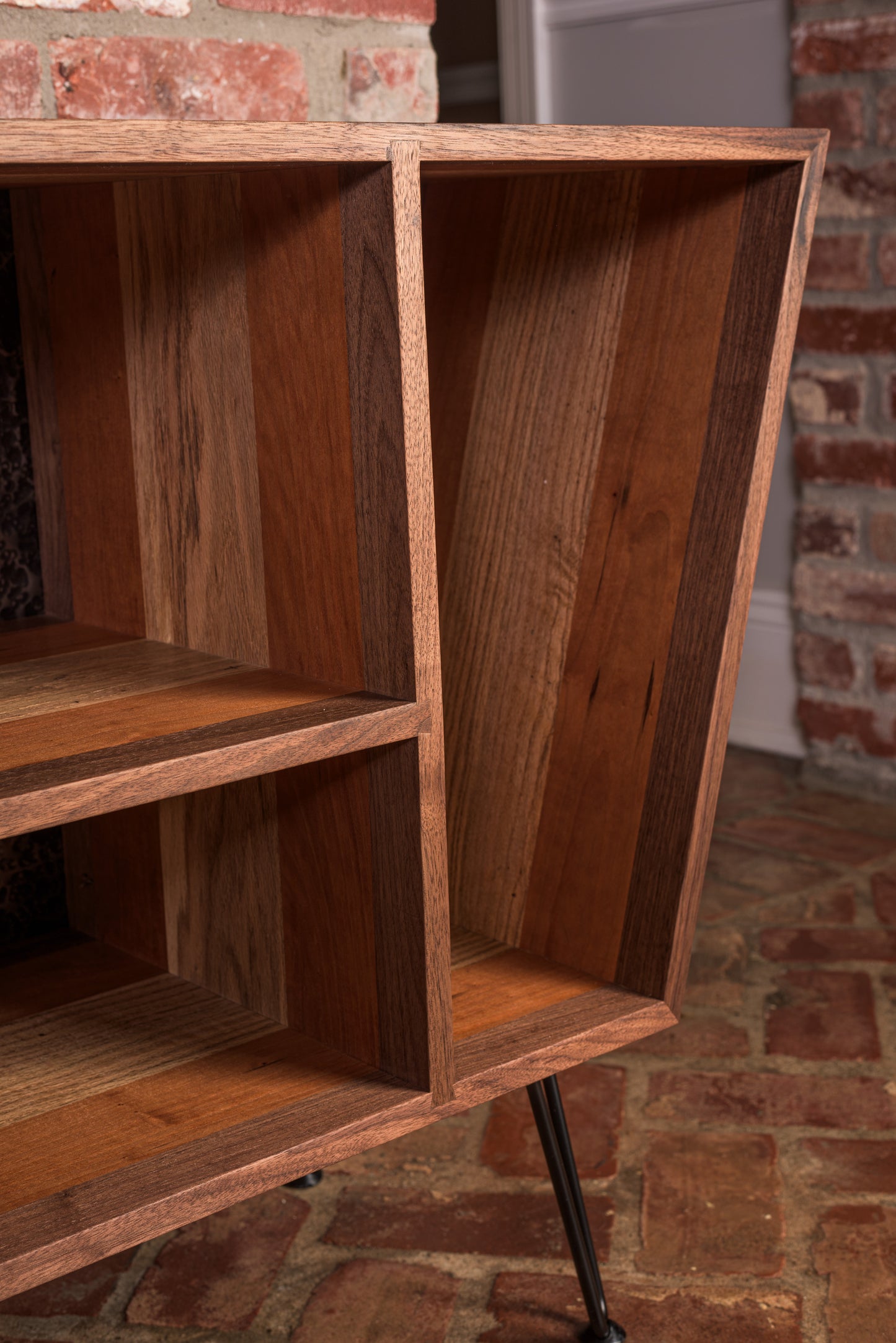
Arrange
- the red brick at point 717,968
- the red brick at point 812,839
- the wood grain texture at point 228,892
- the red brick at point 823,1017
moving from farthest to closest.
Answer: the red brick at point 812,839
the red brick at point 717,968
the red brick at point 823,1017
the wood grain texture at point 228,892

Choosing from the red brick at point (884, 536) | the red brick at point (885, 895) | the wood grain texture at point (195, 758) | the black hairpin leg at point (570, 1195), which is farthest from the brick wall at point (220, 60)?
the red brick at point (884, 536)

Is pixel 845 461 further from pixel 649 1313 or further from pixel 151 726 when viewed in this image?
pixel 151 726

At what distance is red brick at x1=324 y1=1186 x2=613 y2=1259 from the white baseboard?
145 centimetres

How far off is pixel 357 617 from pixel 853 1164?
1019 millimetres

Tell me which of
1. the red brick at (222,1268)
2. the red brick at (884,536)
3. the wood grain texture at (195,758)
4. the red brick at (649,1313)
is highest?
the wood grain texture at (195,758)

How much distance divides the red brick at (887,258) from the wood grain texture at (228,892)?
1850 millimetres

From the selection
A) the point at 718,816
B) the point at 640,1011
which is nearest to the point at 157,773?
the point at 640,1011

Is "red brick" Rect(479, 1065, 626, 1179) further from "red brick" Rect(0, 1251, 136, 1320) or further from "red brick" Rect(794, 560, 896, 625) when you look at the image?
"red brick" Rect(794, 560, 896, 625)

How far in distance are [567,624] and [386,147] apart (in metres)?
0.47

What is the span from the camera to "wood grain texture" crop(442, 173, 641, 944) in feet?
3.90

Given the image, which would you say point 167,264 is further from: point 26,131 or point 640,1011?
point 640,1011

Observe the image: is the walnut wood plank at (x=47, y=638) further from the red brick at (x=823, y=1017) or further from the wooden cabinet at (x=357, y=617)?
the red brick at (x=823, y=1017)

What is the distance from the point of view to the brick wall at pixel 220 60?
3.75 ft

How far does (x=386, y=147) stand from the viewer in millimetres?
853
